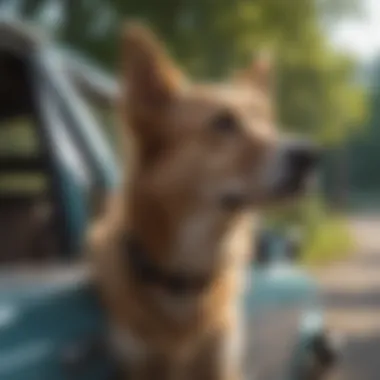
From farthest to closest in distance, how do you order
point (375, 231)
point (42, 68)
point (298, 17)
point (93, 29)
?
point (375, 231)
point (298, 17)
point (93, 29)
point (42, 68)

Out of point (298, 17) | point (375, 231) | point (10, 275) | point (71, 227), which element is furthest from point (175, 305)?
point (375, 231)

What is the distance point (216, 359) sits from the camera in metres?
2.93

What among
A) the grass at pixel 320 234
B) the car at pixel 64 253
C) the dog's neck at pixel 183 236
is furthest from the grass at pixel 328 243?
the dog's neck at pixel 183 236

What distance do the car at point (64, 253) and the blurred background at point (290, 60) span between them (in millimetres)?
149

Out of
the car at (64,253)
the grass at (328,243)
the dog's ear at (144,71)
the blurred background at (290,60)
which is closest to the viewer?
the car at (64,253)

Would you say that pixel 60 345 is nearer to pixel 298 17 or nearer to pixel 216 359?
pixel 216 359

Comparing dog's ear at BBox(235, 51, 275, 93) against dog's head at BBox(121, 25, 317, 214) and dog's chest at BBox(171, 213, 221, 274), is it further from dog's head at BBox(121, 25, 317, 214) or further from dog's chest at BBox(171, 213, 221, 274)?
dog's chest at BBox(171, 213, 221, 274)

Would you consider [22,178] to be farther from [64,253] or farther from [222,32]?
[222,32]

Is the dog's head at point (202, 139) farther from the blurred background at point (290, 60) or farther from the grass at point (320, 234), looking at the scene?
the grass at point (320, 234)

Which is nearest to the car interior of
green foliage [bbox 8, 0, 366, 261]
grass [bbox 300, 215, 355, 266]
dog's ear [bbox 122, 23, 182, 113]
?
dog's ear [bbox 122, 23, 182, 113]

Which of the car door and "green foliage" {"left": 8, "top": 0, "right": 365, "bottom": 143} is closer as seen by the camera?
the car door

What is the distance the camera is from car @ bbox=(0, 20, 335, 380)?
252 centimetres

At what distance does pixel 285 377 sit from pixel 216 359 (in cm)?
59

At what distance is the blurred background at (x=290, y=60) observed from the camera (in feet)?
28.3
